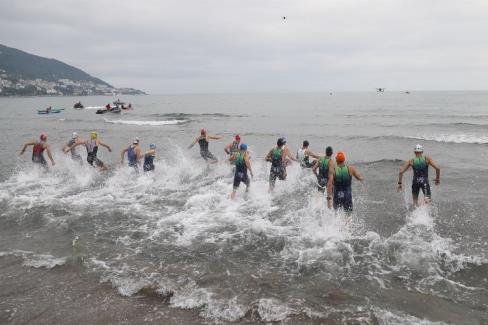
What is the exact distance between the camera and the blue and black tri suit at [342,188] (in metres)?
9.56

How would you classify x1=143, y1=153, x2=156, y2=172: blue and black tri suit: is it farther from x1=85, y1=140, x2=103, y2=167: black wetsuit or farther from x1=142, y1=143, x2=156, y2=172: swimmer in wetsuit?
x1=85, y1=140, x2=103, y2=167: black wetsuit

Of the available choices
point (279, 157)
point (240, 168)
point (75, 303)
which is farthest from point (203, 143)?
point (75, 303)

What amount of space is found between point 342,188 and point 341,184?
11 centimetres

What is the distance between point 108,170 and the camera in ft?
59.2

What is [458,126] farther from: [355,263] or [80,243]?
[80,243]

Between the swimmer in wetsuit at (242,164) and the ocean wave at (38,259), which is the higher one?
the swimmer in wetsuit at (242,164)

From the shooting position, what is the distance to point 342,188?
380 inches

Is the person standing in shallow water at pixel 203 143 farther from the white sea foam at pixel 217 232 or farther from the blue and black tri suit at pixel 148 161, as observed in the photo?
the blue and black tri suit at pixel 148 161

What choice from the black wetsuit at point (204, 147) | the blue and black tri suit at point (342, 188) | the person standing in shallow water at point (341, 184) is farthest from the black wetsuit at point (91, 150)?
the blue and black tri suit at point (342, 188)

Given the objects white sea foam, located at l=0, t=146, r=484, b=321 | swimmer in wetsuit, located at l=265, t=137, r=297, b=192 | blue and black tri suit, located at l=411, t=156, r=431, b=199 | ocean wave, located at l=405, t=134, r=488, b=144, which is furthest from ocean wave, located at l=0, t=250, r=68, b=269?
ocean wave, located at l=405, t=134, r=488, b=144

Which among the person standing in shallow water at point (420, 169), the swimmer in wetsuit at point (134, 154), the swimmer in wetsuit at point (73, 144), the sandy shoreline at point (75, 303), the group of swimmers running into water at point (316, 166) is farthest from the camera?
the swimmer in wetsuit at point (73, 144)

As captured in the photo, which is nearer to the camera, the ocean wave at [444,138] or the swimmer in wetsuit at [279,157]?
the swimmer in wetsuit at [279,157]

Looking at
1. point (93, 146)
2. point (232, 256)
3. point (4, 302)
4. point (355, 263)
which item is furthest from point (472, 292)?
point (93, 146)

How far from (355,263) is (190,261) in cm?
342
